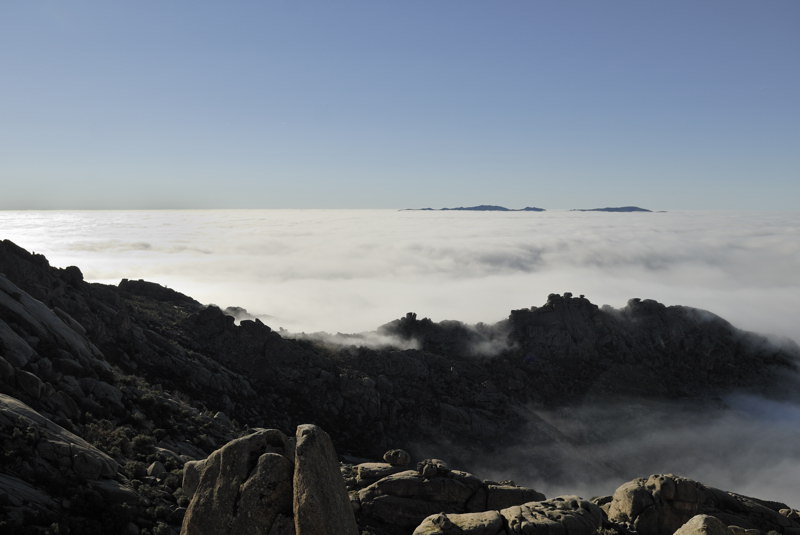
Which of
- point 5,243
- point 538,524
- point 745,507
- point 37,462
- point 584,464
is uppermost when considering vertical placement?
point 5,243

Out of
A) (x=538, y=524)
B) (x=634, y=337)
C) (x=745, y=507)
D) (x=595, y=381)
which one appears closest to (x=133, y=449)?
(x=538, y=524)

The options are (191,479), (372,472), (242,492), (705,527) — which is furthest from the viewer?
(372,472)

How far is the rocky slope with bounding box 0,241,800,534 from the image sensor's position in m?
31.1

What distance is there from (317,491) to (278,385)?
217 feet

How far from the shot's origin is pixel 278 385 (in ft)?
281

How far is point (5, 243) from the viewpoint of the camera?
238 ft

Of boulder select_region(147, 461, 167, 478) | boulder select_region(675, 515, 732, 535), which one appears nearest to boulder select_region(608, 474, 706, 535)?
boulder select_region(675, 515, 732, 535)

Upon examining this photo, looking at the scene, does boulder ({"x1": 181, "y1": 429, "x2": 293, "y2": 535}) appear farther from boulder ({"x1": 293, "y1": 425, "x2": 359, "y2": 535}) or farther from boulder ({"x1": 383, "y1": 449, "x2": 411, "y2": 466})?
boulder ({"x1": 383, "y1": 449, "x2": 411, "y2": 466})

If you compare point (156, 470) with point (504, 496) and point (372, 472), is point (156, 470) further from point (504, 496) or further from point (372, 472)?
point (504, 496)

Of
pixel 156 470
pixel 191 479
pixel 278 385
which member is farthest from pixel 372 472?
pixel 278 385

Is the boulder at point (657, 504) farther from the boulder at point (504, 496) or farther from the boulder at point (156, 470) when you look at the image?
the boulder at point (156, 470)

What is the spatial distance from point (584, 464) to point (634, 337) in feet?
147

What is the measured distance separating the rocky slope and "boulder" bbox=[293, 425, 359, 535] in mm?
Answer: 389

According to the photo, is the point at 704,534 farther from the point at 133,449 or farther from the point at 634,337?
the point at 634,337
